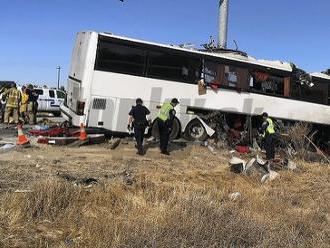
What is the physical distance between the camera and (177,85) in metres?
16.5

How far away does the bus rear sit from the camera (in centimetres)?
1523

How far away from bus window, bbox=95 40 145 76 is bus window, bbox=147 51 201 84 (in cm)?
34

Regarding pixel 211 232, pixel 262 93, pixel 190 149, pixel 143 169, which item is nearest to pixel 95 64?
pixel 190 149

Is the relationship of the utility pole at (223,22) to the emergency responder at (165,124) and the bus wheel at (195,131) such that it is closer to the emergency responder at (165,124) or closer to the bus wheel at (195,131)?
the bus wheel at (195,131)

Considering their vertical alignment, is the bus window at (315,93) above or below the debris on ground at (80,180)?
above

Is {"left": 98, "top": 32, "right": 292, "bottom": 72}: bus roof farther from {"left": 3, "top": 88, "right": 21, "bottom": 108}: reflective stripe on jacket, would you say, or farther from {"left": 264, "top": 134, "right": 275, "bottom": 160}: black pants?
{"left": 3, "top": 88, "right": 21, "bottom": 108}: reflective stripe on jacket

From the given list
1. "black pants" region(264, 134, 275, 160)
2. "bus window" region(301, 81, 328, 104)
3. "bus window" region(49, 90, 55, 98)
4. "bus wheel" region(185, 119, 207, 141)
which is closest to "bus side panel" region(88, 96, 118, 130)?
"bus wheel" region(185, 119, 207, 141)

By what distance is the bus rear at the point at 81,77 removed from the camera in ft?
50.0

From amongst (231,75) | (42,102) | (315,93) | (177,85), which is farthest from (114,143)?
(42,102)

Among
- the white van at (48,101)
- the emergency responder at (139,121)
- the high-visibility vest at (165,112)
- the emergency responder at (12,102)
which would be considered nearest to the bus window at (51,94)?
the white van at (48,101)

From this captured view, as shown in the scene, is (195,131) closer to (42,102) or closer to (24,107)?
(24,107)

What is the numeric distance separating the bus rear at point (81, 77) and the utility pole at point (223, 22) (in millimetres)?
9300

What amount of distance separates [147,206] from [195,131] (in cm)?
951

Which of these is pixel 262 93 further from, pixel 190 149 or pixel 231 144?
pixel 190 149
